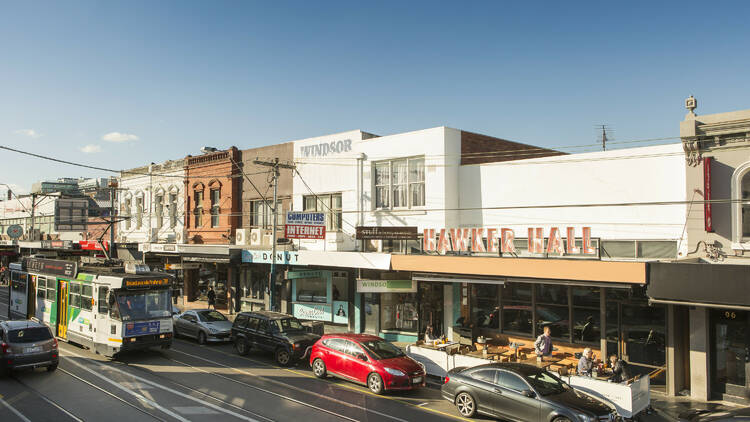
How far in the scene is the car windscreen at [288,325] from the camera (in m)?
19.2

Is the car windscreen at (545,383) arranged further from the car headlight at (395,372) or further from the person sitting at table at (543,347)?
the car headlight at (395,372)

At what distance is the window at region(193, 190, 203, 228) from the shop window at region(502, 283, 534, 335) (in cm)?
2186

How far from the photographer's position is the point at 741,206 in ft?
48.5

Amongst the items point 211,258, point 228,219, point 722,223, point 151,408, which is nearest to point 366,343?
point 151,408

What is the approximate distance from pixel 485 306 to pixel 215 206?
19.7 m

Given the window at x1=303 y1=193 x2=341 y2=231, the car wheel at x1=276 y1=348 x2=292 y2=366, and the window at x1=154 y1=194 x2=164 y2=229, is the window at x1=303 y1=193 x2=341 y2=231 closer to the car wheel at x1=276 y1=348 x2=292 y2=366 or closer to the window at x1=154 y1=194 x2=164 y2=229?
the car wheel at x1=276 y1=348 x2=292 y2=366

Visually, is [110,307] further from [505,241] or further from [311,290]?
[505,241]

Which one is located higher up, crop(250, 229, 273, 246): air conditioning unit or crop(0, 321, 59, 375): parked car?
crop(250, 229, 273, 246): air conditioning unit

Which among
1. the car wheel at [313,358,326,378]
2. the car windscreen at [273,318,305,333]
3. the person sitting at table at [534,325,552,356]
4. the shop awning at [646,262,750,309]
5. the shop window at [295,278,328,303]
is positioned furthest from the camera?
the shop window at [295,278,328,303]

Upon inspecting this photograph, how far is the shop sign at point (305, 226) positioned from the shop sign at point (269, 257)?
62.3 inches

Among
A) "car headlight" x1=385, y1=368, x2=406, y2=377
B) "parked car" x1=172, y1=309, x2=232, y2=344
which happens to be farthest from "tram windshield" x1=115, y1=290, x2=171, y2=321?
"car headlight" x1=385, y1=368, x2=406, y2=377

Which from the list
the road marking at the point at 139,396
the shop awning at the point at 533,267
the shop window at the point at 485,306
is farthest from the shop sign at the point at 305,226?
the road marking at the point at 139,396

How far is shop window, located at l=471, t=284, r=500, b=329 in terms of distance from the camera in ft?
66.9

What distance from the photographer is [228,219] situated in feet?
103
